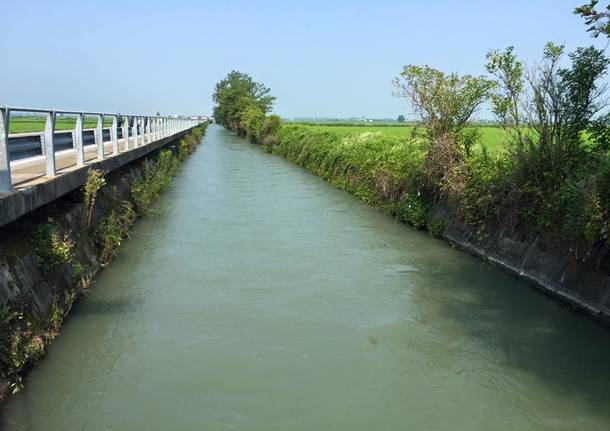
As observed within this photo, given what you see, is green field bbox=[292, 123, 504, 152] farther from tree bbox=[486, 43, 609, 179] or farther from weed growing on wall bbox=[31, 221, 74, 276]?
weed growing on wall bbox=[31, 221, 74, 276]

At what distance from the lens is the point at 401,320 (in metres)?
7.84

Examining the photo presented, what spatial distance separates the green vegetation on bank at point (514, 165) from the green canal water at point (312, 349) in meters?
1.08

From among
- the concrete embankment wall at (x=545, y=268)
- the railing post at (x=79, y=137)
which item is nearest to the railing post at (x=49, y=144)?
the railing post at (x=79, y=137)

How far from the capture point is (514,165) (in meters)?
10.8

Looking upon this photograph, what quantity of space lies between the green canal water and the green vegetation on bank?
108 centimetres

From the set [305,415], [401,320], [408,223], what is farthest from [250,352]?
[408,223]

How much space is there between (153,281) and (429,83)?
29.0ft

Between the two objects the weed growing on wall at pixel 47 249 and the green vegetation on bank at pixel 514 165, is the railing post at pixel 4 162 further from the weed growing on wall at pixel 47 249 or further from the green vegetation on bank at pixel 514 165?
the green vegetation on bank at pixel 514 165

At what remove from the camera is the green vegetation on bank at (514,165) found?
8164mm

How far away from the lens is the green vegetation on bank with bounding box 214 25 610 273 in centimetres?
816

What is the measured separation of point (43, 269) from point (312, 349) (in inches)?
134

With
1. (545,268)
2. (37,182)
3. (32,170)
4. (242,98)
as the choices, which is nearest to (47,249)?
(37,182)

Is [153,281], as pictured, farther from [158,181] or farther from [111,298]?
[158,181]

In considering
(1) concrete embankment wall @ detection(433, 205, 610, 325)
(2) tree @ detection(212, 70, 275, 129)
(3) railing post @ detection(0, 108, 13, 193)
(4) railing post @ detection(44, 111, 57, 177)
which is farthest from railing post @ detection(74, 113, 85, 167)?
(2) tree @ detection(212, 70, 275, 129)
